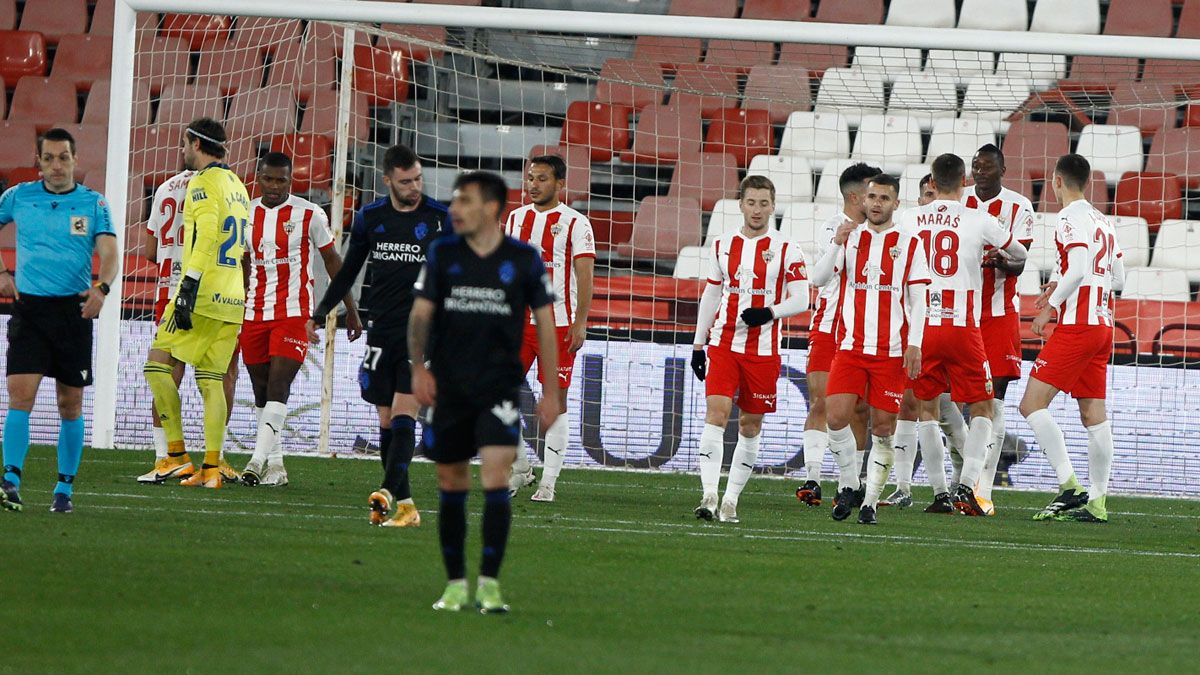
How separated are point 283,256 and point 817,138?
773 cm

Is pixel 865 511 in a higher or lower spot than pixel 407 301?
lower

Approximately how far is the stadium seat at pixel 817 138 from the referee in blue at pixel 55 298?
9.92 metres

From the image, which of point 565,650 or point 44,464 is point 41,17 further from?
point 565,650

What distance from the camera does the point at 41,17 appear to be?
18.7m

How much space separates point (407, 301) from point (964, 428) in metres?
4.98

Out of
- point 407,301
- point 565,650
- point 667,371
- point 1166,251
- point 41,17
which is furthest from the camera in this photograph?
point 41,17

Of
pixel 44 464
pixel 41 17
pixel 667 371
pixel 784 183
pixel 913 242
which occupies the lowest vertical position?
pixel 44 464

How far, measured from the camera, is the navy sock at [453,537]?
534 centimetres

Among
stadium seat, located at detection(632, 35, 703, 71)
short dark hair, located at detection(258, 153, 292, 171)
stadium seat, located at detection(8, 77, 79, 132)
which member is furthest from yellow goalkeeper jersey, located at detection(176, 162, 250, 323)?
stadium seat, located at detection(8, 77, 79, 132)

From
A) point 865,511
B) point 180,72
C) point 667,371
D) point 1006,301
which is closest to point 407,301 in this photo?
point 865,511

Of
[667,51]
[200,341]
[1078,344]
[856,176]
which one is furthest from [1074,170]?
[667,51]

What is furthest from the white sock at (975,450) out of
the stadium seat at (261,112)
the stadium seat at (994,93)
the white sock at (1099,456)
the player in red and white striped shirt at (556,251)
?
the stadium seat at (261,112)

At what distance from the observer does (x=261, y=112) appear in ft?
51.6

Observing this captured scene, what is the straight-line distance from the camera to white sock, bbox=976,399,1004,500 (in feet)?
35.5
